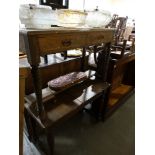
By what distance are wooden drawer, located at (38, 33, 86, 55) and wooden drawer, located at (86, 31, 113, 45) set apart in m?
0.10

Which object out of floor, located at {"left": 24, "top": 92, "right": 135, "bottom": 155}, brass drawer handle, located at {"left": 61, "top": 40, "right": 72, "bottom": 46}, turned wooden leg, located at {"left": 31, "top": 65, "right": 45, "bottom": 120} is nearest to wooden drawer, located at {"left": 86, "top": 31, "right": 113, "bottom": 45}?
brass drawer handle, located at {"left": 61, "top": 40, "right": 72, "bottom": 46}

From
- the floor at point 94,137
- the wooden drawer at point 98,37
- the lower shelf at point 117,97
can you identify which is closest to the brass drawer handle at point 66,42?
the wooden drawer at point 98,37

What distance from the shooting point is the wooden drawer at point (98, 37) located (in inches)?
45.8

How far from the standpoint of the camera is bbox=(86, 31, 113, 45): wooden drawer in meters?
1.16

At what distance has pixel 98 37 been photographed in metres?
1.25

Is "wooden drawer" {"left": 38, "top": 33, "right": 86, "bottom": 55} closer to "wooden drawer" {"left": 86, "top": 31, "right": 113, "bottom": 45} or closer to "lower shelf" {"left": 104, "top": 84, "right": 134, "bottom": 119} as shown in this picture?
"wooden drawer" {"left": 86, "top": 31, "right": 113, "bottom": 45}

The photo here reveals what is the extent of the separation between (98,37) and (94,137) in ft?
3.28

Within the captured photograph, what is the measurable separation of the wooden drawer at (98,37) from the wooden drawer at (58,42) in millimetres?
100

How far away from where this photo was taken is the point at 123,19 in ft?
6.22

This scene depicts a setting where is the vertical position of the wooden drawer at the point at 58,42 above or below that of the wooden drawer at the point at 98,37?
below

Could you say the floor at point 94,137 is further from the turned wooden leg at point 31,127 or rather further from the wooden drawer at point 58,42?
the wooden drawer at point 58,42
